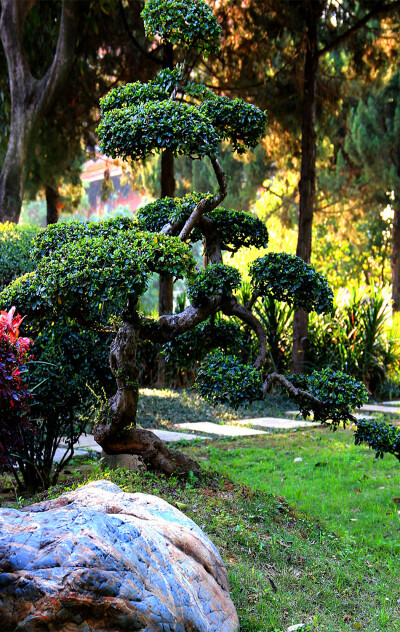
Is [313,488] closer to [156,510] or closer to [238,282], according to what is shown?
[238,282]

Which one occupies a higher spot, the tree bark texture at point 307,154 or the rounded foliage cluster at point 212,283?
the tree bark texture at point 307,154

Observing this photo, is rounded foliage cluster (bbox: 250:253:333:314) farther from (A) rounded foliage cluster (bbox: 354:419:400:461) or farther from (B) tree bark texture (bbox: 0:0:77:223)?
(B) tree bark texture (bbox: 0:0:77:223)

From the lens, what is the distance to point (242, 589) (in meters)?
2.70

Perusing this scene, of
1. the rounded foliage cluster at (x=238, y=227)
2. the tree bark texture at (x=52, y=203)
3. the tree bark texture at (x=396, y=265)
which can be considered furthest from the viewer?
the tree bark texture at (x=396, y=265)

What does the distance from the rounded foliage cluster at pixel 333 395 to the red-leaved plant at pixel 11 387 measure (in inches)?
67.7

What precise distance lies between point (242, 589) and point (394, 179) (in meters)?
14.8

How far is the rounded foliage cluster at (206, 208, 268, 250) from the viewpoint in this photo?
416 cm

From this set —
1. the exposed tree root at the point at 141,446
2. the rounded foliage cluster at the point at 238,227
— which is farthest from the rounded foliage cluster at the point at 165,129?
the exposed tree root at the point at 141,446

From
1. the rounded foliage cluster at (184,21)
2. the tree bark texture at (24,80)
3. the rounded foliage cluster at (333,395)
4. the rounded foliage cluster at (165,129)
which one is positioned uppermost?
the tree bark texture at (24,80)

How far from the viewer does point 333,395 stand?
3850mm

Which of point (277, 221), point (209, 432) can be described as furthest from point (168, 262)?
point (277, 221)

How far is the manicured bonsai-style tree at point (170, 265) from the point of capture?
10.5 feet

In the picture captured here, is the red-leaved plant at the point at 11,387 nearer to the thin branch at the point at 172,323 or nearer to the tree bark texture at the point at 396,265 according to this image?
the thin branch at the point at 172,323

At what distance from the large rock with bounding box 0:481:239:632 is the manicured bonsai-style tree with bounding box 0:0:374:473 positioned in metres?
1.28
